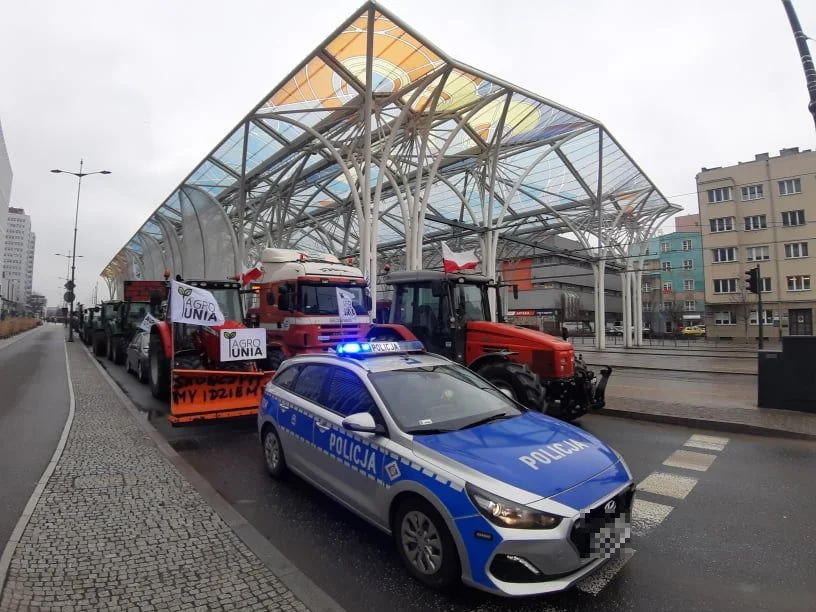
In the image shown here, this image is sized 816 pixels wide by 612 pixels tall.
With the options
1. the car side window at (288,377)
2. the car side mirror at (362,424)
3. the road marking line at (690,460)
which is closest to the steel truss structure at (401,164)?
the car side window at (288,377)

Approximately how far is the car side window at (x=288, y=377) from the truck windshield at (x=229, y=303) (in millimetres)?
5273

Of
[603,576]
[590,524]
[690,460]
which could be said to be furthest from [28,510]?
[690,460]

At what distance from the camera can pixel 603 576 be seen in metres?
3.35

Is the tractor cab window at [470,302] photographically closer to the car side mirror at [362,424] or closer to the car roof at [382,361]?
the car roof at [382,361]

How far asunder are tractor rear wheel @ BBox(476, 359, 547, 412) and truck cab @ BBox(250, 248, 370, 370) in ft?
13.2

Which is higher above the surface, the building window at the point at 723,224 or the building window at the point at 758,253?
the building window at the point at 723,224

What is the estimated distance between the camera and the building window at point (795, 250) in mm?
45188

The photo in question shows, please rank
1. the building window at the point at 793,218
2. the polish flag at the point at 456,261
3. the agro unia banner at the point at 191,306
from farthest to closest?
the building window at the point at 793,218, the polish flag at the point at 456,261, the agro unia banner at the point at 191,306

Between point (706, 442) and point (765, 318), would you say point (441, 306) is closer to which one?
point (706, 442)

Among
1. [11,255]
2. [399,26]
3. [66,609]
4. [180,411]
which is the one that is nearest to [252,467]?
[180,411]

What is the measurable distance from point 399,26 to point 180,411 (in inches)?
530

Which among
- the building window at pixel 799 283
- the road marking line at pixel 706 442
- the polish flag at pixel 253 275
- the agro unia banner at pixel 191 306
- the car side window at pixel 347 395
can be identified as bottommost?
the road marking line at pixel 706 442

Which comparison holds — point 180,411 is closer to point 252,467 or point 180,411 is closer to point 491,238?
point 252,467

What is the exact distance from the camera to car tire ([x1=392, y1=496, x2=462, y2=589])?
3055 millimetres
